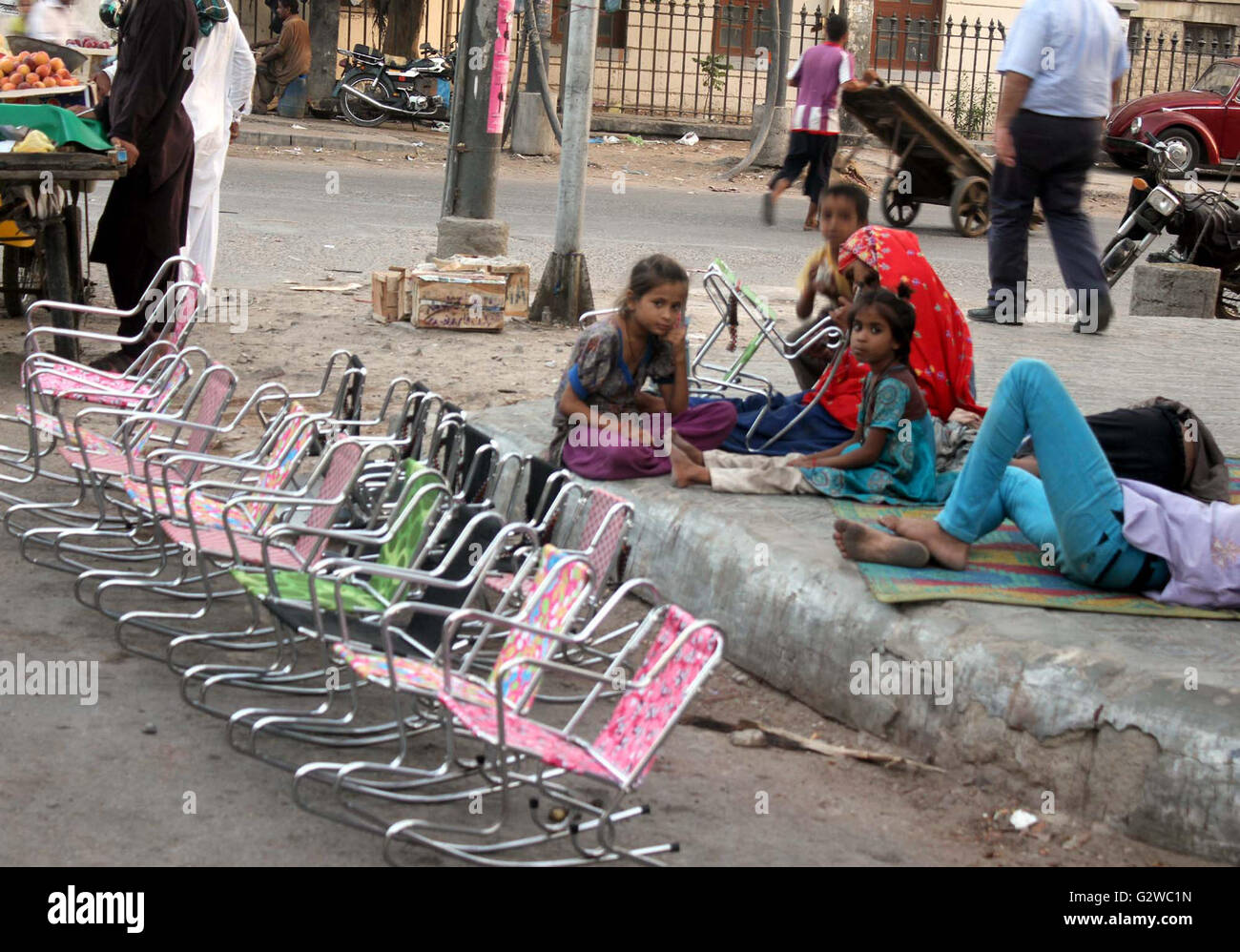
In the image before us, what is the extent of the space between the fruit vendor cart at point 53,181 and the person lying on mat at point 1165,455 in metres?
4.45

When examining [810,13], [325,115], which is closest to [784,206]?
[325,115]

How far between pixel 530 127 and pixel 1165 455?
1432 cm

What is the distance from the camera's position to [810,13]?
77.9 feet

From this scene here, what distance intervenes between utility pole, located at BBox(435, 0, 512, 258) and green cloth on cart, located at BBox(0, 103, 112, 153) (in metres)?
2.51

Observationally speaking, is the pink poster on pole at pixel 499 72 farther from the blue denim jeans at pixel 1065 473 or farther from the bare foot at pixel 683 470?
the blue denim jeans at pixel 1065 473

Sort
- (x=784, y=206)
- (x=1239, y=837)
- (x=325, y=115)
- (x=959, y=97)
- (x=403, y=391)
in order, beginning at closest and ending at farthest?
1. (x=1239, y=837)
2. (x=403, y=391)
3. (x=784, y=206)
4. (x=325, y=115)
5. (x=959, y=97)

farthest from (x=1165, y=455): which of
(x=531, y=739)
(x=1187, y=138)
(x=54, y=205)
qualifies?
(x=1187, y=138)

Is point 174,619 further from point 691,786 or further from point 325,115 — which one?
point 325,115

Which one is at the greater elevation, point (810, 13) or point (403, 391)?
point (810, 13)

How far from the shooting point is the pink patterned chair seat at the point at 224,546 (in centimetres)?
392

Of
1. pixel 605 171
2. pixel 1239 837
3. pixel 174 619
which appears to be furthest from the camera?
pixel 605 171

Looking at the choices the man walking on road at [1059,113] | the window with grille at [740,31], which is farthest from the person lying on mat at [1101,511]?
the window with grille at [740,31]

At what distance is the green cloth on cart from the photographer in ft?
21.7
